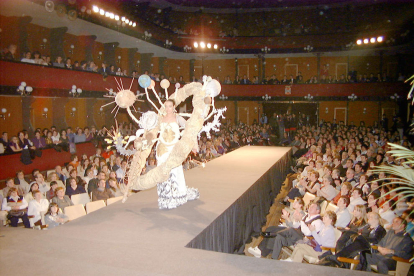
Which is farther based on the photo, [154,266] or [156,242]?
[156,242]

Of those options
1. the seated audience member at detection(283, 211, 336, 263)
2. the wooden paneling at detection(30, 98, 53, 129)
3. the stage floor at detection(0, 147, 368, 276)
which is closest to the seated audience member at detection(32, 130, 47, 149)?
the wooden paneling at detection(30, 98, 53, 129)

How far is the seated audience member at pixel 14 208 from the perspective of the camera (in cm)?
608

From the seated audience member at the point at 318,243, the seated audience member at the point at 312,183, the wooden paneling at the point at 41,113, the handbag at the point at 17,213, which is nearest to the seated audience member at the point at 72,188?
the handbag at the point at 17,213

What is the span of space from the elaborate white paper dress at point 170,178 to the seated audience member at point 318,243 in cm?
202

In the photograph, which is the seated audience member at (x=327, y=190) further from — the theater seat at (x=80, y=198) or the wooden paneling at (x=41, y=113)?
the wooden paneling at (x=41, y=113)

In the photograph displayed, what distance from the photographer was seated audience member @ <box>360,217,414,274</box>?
4.32 m

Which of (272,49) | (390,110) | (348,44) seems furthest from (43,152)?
(390,110)

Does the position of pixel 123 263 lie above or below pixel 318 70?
below

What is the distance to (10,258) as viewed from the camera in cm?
336

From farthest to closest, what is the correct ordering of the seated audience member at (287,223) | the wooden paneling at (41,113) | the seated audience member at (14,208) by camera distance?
the wooden paneling at (41,113) < the seated audience member at (14,208) < the seated audience member at (287,223)

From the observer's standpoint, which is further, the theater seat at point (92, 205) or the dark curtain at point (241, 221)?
the theater seat at point (92, 205)

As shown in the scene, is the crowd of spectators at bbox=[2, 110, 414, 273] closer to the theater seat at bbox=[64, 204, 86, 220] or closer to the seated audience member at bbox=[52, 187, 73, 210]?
the seated audience member at bbox=[52, 187, 73, 210]

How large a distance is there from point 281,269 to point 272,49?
21.2 metres

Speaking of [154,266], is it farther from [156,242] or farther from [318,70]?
[318,70]
